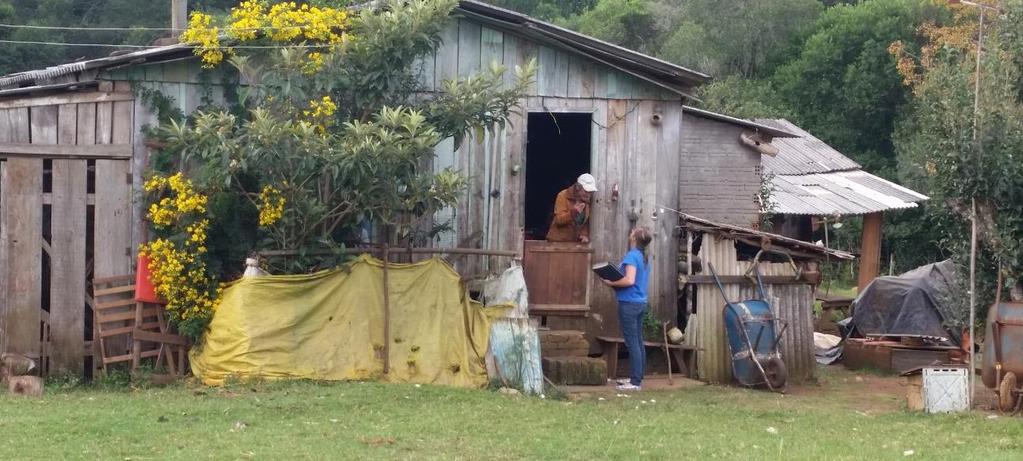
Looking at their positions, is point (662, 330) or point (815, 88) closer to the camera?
point (662, 330)

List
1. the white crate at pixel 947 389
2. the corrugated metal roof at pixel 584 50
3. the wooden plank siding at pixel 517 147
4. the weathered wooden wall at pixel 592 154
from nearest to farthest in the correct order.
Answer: the white crate at pixel 947 389, the wooden plank siding at pixel 517 147, the corrugated metal roof at pixel 584 50, the weathered wooden wall at pixel 592 154

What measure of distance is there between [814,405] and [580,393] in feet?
8.69

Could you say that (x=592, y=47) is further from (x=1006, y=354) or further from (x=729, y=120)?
(x=1006, y=354)

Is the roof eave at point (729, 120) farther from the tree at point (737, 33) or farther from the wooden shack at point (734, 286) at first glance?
the tree at point (737, 33)

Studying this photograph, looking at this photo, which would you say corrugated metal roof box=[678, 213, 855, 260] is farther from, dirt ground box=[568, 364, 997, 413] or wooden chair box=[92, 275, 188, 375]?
wooden chair box=[92, 275, 188, 375]

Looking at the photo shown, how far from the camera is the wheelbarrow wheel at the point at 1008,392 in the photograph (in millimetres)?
12750

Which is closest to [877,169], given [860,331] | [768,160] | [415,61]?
[768,160]

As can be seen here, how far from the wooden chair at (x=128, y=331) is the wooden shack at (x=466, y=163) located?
176 millimetres

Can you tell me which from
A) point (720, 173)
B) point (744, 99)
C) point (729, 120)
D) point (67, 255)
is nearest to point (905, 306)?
point (720, 173)

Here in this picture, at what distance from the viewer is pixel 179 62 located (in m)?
14.2

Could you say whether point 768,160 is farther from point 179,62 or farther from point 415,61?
point 179,62

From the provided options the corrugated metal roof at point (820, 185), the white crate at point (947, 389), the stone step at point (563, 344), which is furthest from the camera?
the corrugated metal roof at point (820, 185)

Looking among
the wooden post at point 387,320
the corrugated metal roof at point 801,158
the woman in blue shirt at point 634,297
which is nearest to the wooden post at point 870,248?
the corrugated metal roof at point 801,158

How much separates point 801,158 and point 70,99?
17167 millimetres
